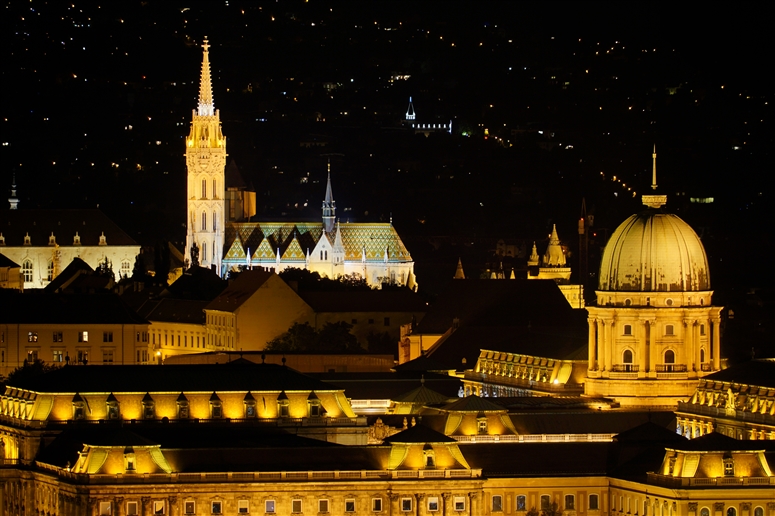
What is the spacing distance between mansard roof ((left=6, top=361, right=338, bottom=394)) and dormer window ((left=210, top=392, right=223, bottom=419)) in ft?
1.75

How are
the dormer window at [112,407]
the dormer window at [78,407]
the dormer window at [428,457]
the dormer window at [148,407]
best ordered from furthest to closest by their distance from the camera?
the dormer window at [148,407] → the dormer window at [112,407] → the dormer window at [78,407] → the dormer window at [428,457]

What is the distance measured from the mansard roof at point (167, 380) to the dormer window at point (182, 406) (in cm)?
47

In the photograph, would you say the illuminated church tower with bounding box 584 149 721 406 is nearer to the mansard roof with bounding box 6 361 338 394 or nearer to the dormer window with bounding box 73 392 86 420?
the mansard roof with bounding box 6 361 338 394

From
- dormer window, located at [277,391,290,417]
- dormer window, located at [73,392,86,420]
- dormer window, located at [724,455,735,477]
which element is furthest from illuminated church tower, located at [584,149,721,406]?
dormer window, located at [724,455,735,477]

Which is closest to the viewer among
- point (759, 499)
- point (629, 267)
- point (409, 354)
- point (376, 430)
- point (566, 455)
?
point (759, 499)

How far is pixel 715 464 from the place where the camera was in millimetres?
118562

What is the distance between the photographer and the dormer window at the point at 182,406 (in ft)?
438

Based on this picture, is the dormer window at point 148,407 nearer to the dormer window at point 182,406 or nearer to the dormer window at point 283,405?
the dormer window at point 182,406

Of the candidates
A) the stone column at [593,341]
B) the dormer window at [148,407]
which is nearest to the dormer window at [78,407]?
the dormer window at [148,407]

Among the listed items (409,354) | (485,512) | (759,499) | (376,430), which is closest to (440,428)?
(376,430)

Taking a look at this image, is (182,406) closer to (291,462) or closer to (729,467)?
(291,462)

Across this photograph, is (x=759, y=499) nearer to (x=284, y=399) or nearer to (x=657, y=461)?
(x=657, y=461)

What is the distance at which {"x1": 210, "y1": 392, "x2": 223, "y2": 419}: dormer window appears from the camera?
13400 centimetres

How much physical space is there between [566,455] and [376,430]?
37.1 ft
